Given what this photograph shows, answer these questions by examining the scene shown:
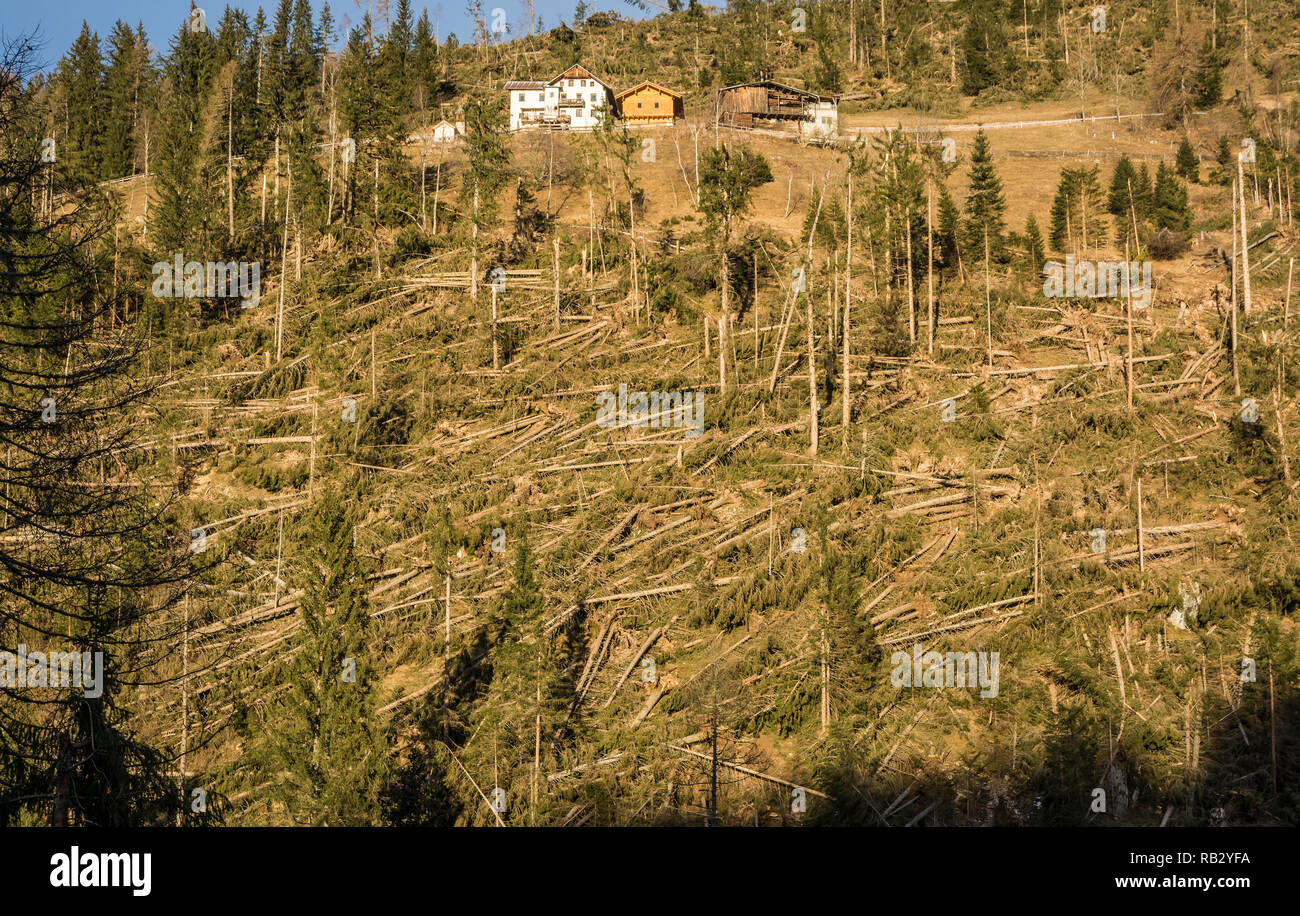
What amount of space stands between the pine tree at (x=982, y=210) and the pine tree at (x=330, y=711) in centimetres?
3165

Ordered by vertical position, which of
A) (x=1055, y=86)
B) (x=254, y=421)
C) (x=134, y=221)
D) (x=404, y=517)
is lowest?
(x=404, y=517)

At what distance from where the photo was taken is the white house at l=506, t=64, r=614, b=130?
73.9 metres

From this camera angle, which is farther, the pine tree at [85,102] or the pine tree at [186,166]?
the pine tree at [85,102]

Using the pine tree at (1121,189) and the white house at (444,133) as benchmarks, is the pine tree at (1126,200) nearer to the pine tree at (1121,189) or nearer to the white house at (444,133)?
the pine tree at (1121,189)

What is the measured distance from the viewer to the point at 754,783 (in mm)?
20875

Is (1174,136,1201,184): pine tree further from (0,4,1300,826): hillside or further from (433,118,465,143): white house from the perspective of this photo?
(433,118,465,143): white house

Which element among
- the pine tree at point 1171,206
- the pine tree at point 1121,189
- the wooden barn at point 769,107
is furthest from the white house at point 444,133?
the pine tree at point 1171,206

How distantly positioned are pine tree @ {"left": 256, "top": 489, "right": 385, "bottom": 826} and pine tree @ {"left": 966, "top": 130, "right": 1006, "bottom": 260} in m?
31.7

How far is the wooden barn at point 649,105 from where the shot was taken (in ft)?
241

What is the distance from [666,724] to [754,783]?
273cm

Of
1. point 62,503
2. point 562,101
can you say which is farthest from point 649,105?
point 62,503

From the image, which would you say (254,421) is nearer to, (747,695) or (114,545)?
(114,545)

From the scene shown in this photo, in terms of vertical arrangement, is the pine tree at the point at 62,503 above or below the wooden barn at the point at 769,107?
below
